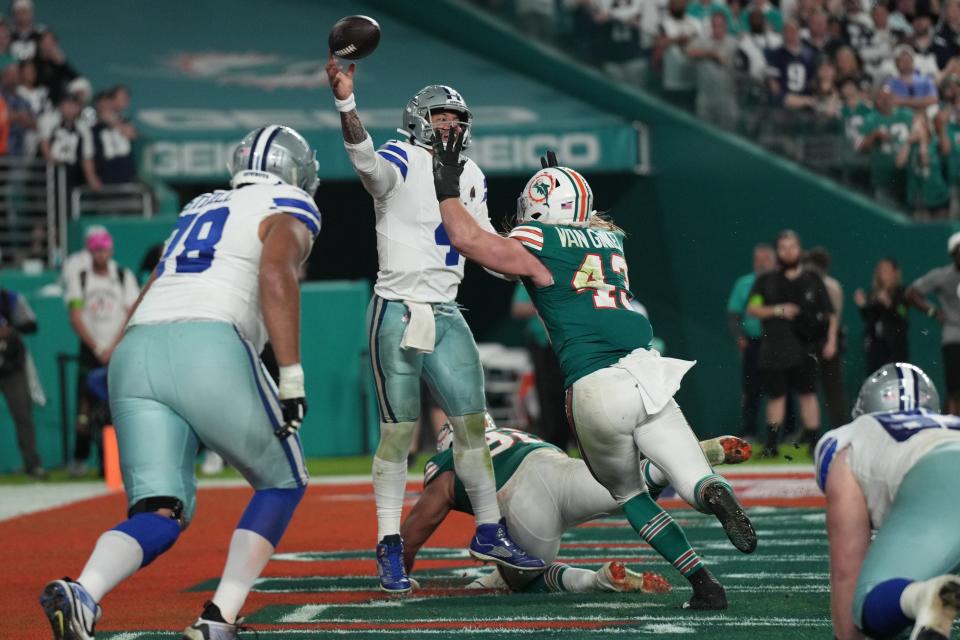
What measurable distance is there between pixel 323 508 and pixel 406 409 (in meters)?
3.86

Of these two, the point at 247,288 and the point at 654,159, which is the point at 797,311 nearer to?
the point at 654,159

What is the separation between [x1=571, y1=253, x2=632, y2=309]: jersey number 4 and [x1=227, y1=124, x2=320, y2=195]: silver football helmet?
1171 millimetres

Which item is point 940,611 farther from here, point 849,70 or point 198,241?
point 849,70

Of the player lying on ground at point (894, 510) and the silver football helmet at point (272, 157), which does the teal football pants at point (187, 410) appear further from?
the player lying on ground at point (894, 510)

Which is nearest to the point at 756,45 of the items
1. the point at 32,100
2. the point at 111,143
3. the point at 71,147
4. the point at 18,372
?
the point at 111,143

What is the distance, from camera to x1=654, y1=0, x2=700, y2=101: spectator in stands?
16.6 metres

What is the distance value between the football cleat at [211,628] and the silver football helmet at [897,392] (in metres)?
1.97

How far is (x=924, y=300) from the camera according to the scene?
12.3 metres

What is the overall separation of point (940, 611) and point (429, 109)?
363 cm

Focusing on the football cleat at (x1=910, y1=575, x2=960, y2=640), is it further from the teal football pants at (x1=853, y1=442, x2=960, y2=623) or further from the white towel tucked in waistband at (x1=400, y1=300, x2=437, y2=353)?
the white towel tucked in waistband at (x1=400, y1=300, x2=437, y2=353)

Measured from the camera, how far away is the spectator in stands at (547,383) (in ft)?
42.8

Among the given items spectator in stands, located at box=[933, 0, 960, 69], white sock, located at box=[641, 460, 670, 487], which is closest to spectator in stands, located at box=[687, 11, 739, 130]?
spectator in stands, located at box=[933, 0, 960, 69]

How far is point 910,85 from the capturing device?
15.0 meters

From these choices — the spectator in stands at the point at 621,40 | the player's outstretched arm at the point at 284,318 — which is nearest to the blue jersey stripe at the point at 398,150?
the player's outstretched arm at the point at 284,318
